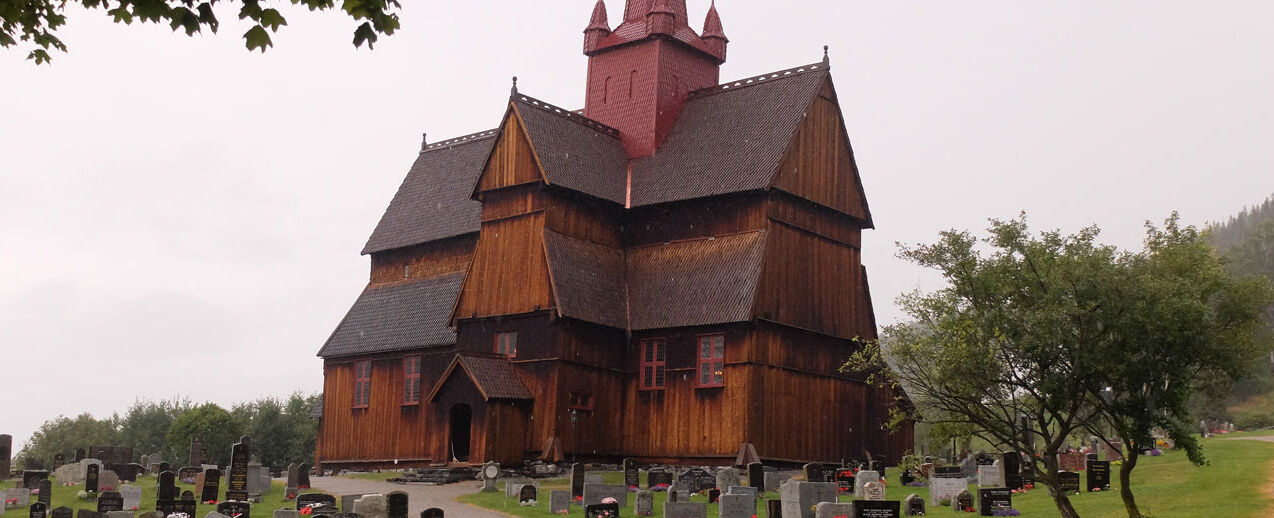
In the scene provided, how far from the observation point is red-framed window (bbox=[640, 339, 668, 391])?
44344 mm

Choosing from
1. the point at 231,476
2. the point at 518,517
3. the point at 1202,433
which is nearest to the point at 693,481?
the point at 518,517

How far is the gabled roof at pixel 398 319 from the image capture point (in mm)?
49688

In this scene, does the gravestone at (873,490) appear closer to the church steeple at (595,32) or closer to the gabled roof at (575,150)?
the gabled roof at (575,150)

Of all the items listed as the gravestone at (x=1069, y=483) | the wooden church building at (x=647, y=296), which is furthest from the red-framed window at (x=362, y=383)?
the gravestone at (x=1069, y=483)

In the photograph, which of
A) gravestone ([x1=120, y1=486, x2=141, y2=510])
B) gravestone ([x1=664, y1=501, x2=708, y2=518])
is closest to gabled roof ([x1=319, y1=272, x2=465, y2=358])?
gravestone ([x1=120, y1=486, x2=141, y2=510])

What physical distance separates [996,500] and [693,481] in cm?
1035

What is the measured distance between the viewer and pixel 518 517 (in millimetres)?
31578

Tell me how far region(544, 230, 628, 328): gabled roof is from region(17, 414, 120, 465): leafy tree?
50066 millimetres

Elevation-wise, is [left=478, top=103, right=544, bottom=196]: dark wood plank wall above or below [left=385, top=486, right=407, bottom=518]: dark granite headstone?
above

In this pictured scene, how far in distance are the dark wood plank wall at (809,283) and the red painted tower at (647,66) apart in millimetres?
7732

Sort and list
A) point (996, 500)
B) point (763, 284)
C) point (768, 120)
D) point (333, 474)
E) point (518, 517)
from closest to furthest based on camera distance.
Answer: point (996, 500)
point (518, 517)
point (763, 284)
point (768, 120)
point (333, 474)

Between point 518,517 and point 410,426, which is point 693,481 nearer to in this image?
point 518,517

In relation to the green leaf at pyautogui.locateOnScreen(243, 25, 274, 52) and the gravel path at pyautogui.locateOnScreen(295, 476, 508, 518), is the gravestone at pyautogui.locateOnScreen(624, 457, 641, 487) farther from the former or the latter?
the green leaf at pyautogui.locateOnScreen(243, 25, 274, 52)

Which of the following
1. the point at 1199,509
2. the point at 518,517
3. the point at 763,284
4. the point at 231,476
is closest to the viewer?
the point at 1199,509
